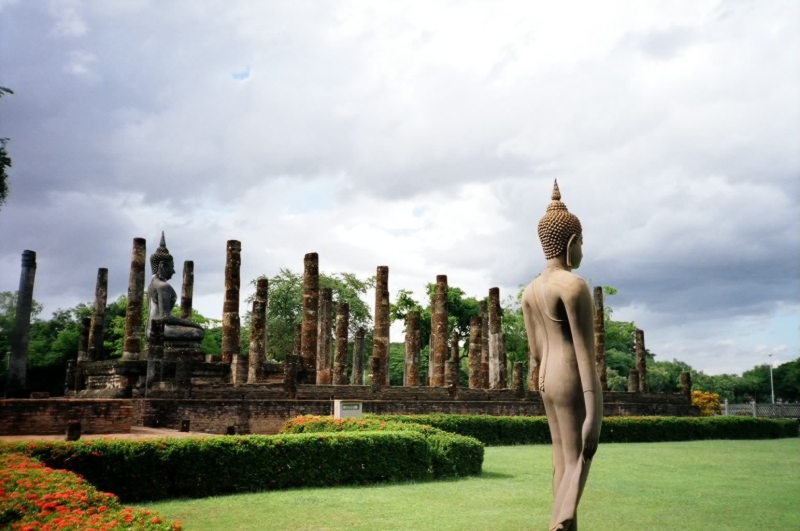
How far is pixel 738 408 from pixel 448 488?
3188cm

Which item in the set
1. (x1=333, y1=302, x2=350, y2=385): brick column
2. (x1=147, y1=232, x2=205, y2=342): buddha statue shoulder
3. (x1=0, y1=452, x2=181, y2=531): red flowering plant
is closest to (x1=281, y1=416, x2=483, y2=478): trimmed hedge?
(x1=0, y1=452, x2=181, y2=531): red flowering plant

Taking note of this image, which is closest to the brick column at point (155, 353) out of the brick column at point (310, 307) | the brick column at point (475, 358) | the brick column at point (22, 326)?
the brick column at point (22, 326)

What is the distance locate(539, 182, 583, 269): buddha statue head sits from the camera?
4.88 metres

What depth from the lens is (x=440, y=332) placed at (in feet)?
94.4

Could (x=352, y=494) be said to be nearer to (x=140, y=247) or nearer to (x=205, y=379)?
(x=205, y=379)

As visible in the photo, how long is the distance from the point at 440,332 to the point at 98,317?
1303cm

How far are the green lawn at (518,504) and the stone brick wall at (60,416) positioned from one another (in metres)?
4.61

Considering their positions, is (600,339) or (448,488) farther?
(600,339)

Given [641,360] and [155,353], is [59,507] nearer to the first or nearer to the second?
[155,353]

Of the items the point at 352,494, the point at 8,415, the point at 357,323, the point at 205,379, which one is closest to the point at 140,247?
the point at 205,379

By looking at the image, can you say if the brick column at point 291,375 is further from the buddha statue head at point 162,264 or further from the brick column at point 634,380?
the brick column at point 634,380

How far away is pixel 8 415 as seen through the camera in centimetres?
1206

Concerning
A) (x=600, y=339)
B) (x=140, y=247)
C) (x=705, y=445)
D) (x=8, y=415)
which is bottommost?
(x=705, y=445)

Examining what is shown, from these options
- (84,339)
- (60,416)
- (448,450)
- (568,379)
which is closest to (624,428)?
(448,450)
